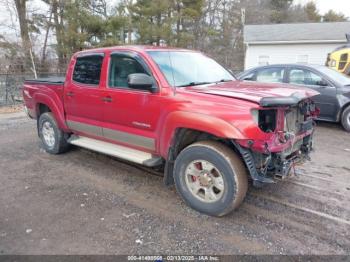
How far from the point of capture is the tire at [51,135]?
220 inches

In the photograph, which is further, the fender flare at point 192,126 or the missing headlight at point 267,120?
the missing headlight at point 267,120

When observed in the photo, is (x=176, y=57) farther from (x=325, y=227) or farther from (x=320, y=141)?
(x=320, y=141)

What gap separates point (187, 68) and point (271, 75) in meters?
4.99

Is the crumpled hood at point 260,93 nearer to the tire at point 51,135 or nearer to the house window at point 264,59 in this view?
the tire at point 51,135

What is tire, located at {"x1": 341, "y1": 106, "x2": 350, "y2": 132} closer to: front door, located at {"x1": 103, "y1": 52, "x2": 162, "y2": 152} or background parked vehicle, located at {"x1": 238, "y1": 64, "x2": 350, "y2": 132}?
background parked vehicle, located at {"x1": 238, "y1": 64, "x2": 350, "y2": 132}

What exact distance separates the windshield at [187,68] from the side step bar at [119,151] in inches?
41.4

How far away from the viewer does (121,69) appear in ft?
14.2

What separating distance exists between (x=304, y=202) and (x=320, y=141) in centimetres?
345

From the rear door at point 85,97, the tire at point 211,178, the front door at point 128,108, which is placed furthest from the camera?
the rear door at point 85,97

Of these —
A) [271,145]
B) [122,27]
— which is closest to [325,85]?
[271,145]

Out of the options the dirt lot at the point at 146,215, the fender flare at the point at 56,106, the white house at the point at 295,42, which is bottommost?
the dirt lot at the point at 146,215

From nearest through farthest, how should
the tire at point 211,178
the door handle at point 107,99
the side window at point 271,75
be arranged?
the tire at point 211,178 → the door handle at point 107,99 → the side window at point 271,75

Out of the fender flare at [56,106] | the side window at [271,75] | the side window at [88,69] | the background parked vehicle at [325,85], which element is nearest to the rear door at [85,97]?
the side window at [88,69]

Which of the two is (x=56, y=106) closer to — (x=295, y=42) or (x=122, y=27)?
Answer: (x=122, y=27)
